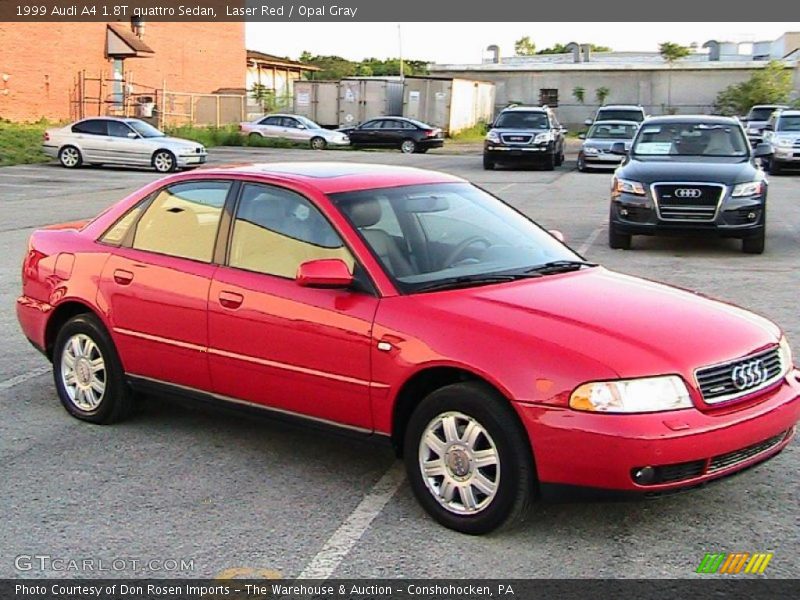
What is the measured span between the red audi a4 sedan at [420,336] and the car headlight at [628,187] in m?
7.55

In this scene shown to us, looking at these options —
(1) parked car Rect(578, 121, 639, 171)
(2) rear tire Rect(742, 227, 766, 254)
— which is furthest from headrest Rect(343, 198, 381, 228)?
(1) parked car Rect(578, 121, 639, 171)

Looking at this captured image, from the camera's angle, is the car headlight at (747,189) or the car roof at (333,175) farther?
the car headlight at (747,189)

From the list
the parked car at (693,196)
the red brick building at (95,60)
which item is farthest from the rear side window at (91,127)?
the parked car at (693,196)

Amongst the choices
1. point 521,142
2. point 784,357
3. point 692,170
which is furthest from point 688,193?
point 521,142

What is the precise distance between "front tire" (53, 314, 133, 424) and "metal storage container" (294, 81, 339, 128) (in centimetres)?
4377

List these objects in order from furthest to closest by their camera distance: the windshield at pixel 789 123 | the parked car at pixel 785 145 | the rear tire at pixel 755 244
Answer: the windshield at pixel 789 123 < the parked car at pixel 785 145 < the rear tire at pixel 755 244

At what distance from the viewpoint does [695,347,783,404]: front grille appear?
445 centimetres

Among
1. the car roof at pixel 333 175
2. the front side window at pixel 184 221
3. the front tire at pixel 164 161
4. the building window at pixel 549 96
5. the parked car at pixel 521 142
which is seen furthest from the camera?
the building window at pixel 549 96

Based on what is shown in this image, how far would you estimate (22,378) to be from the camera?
7316 millimetres

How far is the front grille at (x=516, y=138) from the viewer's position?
104ft

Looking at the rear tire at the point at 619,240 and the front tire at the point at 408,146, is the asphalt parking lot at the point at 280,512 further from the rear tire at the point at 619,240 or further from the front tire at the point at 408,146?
the front tire at the point at 408,146

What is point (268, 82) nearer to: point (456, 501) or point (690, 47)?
point (690, 47)

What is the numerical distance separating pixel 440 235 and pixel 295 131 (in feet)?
123

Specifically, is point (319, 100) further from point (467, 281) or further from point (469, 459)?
point (469, 459)
